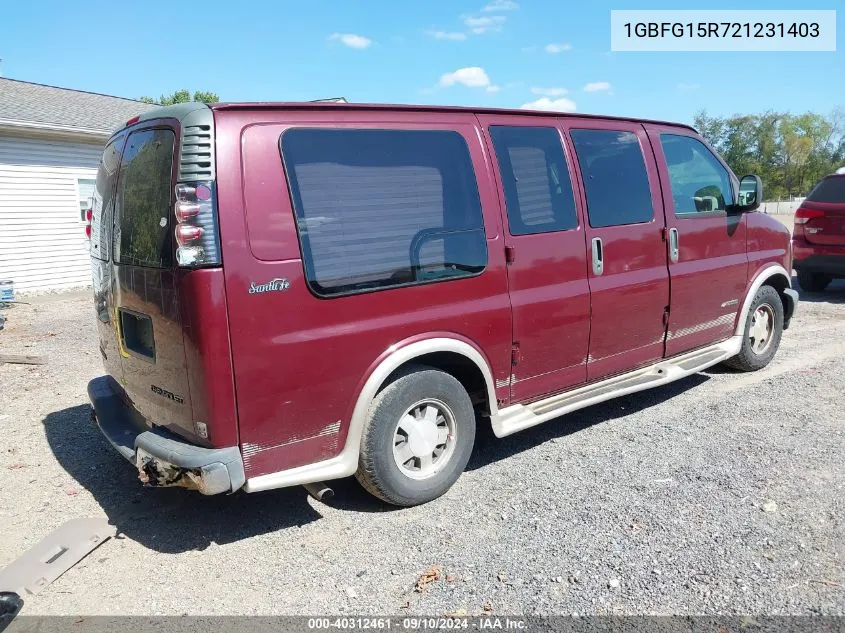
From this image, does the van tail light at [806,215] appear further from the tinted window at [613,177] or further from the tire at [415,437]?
the tire at [415,437]

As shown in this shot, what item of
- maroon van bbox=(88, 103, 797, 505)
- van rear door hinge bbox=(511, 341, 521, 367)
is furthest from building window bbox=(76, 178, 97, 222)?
van rear door hinge bbox=(511, 341, 521, 367)

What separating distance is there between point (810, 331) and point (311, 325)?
7092 millimetres

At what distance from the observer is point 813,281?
35.1 feet

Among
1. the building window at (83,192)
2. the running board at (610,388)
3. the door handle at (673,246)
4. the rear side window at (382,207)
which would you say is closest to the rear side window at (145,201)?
the rear side window at (382,207)

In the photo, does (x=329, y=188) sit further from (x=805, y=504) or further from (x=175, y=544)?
(x=805, y=504)

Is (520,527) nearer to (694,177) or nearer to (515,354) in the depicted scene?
(515,354)

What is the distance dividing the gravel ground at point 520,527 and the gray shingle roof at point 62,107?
393 inches

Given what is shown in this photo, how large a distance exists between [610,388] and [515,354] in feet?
3.17

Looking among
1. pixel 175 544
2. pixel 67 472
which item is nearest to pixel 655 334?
pixel 175 544

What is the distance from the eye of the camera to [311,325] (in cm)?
320

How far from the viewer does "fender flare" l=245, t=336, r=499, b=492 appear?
10.5ft

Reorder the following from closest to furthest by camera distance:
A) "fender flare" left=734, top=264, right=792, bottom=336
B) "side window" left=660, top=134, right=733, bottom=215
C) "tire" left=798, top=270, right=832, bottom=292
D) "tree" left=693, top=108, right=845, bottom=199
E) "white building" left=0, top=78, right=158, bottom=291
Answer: "side window" left=660, top=134, right=733, bottom=215 → "fender flare" left=734, top=264, right=792, bottom=336 → "tire" left=798, top=270, right=832, bottom=292 → "white building" left=0, top=78, right=158, bottom=291 → "tree" left=693, top=108, right=845, bottom=199

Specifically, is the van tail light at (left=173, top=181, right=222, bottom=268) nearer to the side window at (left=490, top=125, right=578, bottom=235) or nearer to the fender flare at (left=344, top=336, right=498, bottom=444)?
the fender flare at (left=344, top=336, right=498, bottom=444)

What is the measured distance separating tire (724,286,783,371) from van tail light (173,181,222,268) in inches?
187
